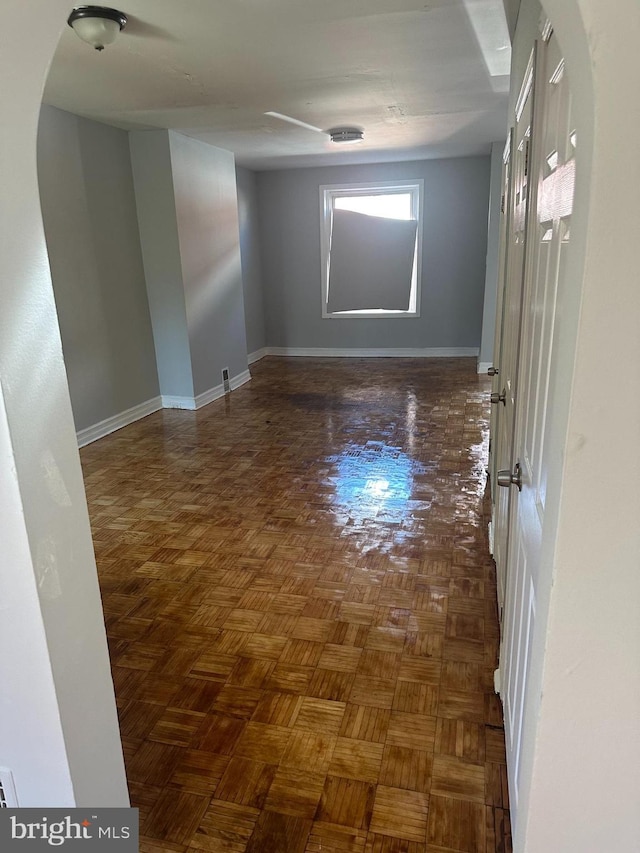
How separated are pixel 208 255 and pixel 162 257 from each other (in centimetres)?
56

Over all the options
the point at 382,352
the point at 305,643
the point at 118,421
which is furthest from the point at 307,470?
the point at 382,352

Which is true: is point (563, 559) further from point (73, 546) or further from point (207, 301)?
point (207, 301)

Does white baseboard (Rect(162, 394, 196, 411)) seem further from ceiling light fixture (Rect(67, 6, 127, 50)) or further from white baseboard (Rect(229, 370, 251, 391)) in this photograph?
ceiling light fixture (Rect(67, 6, 127, 50))

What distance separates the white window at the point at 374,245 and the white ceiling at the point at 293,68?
5.90ft

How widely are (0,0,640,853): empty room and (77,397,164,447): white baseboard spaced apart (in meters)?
0.03

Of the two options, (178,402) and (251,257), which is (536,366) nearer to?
(178,402)

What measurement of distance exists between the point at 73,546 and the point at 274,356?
6.54 m

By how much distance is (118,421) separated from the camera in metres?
4.57

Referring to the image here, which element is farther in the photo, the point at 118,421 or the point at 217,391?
the point at 217,391

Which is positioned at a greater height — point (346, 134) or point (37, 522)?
point (346, 134)

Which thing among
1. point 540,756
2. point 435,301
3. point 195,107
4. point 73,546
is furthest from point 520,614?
point 435,301

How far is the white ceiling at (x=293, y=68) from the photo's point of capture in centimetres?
226

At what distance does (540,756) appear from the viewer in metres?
0.86

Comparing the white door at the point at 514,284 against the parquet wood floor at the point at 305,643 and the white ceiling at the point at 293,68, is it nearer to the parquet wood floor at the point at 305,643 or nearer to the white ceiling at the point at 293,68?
the parquet wood floor at the point at 305,643
